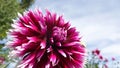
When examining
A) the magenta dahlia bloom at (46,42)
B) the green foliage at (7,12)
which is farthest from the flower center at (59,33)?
the green foliage at (7,12)

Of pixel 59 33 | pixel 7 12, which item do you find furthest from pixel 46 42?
pixel 7 12

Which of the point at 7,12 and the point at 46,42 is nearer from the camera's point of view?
the point at 46,42

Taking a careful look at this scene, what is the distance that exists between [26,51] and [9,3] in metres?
35.2

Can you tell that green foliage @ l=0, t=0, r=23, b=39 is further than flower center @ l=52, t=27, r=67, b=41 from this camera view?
Yes

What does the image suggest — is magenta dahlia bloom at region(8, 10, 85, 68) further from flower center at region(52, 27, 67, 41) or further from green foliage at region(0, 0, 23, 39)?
green foliage at region(0, 0, 23, 39)

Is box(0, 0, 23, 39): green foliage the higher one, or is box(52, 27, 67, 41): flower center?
box(0, 0, 23, 39): green foliage

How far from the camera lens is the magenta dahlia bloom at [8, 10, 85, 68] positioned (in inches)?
102

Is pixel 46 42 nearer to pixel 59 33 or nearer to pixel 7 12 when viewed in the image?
pixel 59 33

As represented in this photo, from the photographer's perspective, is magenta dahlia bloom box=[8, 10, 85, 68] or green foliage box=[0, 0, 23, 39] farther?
green foliage box=[0, 0, 23, 39]

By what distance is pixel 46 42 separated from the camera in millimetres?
2709

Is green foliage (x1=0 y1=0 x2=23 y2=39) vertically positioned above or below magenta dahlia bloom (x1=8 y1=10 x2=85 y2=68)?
above

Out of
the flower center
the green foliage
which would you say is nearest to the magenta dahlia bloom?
the flower center

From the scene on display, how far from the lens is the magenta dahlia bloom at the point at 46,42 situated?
8.51ft

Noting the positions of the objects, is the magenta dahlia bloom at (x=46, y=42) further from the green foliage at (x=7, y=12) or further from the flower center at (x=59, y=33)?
the green foliage at (x=7, y=12)
